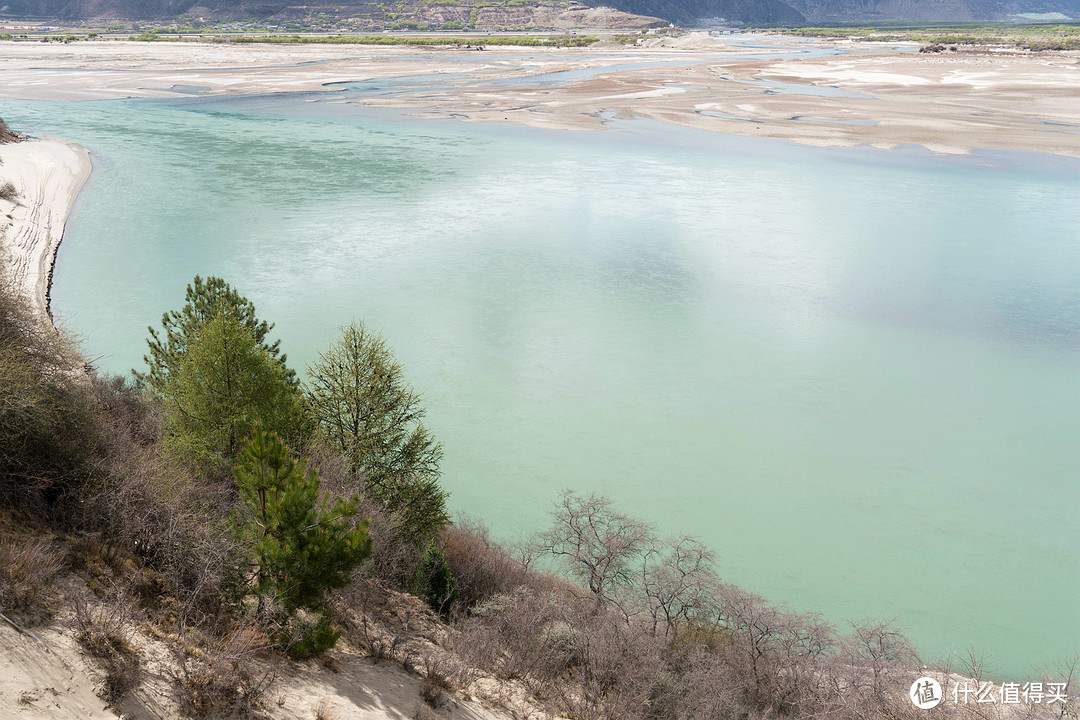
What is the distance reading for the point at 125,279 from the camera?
2933 centimetres

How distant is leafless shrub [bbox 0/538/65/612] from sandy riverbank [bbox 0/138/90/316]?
16.8 metres

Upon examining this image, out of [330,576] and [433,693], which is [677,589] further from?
[330,576]

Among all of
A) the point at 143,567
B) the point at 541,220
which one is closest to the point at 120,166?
the point at 541,220

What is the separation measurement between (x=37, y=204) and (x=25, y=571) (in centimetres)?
3500

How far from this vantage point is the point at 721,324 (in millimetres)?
26297

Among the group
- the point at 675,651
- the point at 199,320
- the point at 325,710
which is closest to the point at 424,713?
the point at 325,710

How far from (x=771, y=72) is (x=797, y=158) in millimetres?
48982

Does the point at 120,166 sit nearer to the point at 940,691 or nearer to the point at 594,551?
the point at 594,551

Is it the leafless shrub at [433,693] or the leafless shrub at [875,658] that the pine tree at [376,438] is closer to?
the leafless shrub at [433,693]

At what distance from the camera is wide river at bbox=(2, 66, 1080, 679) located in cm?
1636

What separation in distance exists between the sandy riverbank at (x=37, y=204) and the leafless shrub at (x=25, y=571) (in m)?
16.8

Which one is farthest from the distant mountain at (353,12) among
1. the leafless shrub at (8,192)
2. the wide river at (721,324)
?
the leafless shrub at (8,192)

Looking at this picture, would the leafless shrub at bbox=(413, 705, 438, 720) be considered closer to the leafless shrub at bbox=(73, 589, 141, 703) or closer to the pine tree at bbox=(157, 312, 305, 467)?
the leafless shrub at bbox=(73, 589, 141, 703)

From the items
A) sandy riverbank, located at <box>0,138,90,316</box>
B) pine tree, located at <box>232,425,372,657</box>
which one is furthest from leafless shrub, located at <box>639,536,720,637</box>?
sandy riverbank, located at <box>0,138,90,316</box>
